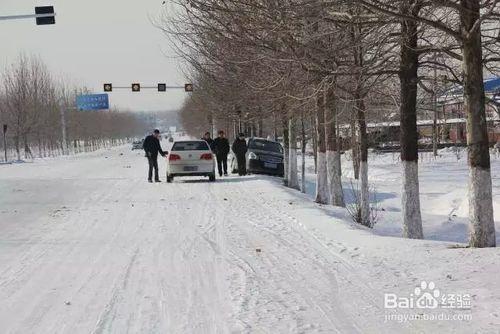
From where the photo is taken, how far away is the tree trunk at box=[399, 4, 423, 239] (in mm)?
10188

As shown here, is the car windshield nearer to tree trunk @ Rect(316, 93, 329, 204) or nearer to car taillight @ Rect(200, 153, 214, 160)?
car taillight @ Rect(200, 153, 214, 160)

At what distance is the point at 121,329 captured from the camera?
511cm

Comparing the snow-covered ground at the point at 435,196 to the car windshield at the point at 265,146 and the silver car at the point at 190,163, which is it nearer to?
the car windshield at the point at 265,146

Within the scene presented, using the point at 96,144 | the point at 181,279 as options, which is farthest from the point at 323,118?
the point at 96,144

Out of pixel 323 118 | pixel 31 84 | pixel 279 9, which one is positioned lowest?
pixel 323 118

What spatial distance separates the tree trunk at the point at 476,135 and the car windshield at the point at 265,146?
60.1ft

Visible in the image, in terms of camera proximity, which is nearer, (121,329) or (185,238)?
(121,329)

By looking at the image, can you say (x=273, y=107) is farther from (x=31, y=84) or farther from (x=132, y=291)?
(x=31, y=84)

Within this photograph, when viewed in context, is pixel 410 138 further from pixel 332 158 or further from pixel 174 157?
pixel 174 157

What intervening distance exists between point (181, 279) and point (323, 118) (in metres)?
10.1

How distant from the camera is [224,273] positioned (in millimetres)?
7121

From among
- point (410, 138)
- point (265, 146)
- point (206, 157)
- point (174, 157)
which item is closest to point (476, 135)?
point (410, 138)

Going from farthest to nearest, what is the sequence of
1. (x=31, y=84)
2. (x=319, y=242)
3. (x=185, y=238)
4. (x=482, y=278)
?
(x=31, y=84) < (x=185, y=238) < (x=319, y=242) < (x=482, y=278)

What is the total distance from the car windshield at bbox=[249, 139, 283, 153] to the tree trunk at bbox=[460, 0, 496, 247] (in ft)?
60.1
